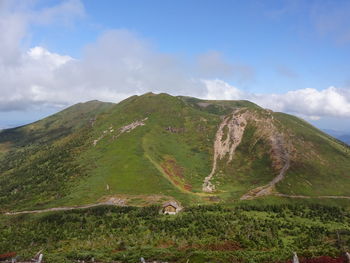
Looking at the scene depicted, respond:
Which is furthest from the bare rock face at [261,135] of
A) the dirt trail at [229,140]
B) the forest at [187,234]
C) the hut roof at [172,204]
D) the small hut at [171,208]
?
the small hut at [171,208]

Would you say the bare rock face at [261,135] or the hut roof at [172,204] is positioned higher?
the bare rock face at [261,135]

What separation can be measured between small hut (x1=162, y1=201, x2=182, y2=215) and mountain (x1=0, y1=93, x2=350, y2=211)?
742 cm

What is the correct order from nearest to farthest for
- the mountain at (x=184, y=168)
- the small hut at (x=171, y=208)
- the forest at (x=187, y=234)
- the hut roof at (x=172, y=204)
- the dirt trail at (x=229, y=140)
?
1. the forest at (x=187, y=234)
2. the small hut at (x=171, y=208)
3. the hut roof at (x=172, y=204)
4. the mountain at (x=184, y=168)
5. the dirt trail at (x=229, y=140)

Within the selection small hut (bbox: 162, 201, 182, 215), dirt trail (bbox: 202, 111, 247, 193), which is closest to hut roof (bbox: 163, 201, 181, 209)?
small hut (bbox: 162, 201, 182, 215)

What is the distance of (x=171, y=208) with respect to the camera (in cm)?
10200

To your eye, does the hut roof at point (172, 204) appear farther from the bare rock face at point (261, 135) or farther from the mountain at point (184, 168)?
the bare rock face at point (261, 135)

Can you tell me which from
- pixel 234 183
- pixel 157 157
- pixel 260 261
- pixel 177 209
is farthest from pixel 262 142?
pixel 260 261

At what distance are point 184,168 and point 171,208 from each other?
5359 cm

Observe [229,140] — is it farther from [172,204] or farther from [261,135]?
[172,204]

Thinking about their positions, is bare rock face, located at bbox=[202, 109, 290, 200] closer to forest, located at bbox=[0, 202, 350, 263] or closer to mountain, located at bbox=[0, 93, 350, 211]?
mountain, located at bbox=[0, 93, 350, 211]

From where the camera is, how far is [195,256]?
4712cm

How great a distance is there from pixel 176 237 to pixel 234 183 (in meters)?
72.4

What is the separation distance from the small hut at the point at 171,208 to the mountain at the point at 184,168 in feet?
24.3

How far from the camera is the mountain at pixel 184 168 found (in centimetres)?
12231
